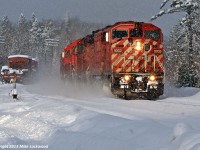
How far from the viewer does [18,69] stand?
39.7 meters

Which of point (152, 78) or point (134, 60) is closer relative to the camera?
point (152, 78)

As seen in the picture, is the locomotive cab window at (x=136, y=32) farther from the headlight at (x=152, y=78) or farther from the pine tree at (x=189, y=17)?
the pine tree at (x=189, y=17)

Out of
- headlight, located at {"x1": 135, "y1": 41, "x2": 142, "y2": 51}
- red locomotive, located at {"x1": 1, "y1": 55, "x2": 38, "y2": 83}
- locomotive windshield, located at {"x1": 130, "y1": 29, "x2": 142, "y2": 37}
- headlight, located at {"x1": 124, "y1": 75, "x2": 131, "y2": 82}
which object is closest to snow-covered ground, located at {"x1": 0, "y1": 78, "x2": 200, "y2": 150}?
headlight, located at {"x1": 124, "y1": 75, "x2": 131, "y2": 82}

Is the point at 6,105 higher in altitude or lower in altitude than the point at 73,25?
lower

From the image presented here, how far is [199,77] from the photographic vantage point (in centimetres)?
2995

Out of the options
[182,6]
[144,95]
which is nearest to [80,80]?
[144,95]

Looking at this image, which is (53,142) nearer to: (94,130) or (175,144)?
(94,130)

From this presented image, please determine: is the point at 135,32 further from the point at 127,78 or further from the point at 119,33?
the point at 127,78

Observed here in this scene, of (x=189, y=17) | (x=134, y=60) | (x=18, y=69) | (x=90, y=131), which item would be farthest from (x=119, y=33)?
(x=18, y=69)

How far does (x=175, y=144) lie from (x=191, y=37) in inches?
1004

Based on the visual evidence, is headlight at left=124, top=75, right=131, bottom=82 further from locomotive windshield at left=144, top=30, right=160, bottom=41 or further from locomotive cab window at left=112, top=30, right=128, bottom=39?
locomotive windshield at left=144, top=30, right=160, bottom=41

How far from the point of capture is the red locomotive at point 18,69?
39000 mm

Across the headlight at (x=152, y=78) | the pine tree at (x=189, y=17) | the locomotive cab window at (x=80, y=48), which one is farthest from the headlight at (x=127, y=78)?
the pine tree at (x=189, y=17)

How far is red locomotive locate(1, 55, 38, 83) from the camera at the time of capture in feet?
128
